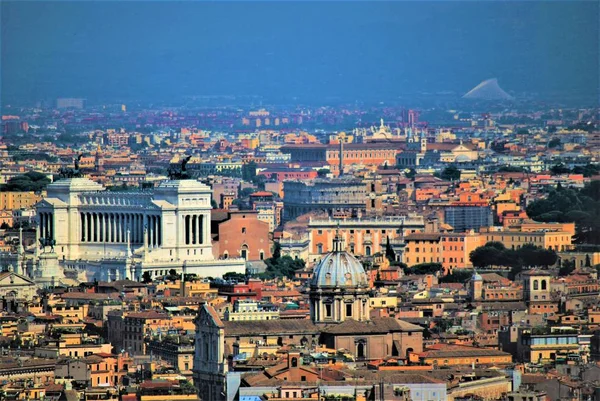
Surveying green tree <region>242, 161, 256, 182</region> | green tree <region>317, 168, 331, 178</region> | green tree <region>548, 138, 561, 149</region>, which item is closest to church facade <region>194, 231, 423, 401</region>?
green tree <region>317, 168, 331, 178</region>

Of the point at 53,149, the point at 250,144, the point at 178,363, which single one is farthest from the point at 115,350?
the point at 250,144

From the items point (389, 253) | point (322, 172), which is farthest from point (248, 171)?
point (389, 253)

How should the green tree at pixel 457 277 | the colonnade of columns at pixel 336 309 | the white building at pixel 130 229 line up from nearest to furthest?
the colonnade of columns at pixel 336 309 < the green tree at pixel 457 277 < the white building at pixel 130 229

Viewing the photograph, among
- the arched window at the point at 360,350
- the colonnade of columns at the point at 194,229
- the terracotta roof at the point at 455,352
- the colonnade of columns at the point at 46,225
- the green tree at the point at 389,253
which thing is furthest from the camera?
the colonnade of columns at the point at 46,225

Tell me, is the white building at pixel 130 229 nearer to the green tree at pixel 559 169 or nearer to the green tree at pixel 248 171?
the green tree at pixel 559 169

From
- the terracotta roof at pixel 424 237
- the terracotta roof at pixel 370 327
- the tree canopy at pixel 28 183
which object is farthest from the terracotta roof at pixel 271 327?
the tree canopy at pixel 28 183

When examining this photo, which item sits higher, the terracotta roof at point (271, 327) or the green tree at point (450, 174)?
the green tree at point (450, 174)

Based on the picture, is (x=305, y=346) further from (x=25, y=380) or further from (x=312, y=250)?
(x=312, y=250)

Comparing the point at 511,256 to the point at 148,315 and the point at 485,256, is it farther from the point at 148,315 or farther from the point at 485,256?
the point at 148,315
